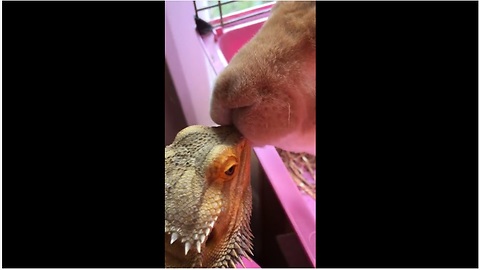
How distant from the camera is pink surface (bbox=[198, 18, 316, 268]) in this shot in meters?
0.66

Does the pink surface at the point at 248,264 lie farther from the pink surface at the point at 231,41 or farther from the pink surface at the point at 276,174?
the pink surface at the point at 231,41

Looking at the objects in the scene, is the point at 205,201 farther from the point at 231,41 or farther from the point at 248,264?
the point at 231,41

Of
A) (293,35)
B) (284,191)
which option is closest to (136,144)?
(293,35)

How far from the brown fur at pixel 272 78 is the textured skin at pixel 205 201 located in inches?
1.1

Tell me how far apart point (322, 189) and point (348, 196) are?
0.02 metres

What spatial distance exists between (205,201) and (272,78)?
149 millimetres

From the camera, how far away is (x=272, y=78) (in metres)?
0.44

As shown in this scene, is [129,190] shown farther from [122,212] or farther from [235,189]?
[235,189]

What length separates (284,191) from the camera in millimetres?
714

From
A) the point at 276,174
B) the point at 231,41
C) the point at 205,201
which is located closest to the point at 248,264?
the point at 205,201

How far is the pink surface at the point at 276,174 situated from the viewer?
26.1 inches

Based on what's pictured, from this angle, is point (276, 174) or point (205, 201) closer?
point (205, 201)

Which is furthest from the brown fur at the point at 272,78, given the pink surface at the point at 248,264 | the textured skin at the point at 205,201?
the pink surface at the point at 248,264

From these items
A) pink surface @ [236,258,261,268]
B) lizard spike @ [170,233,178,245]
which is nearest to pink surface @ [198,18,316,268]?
pink surface @ [236,258,261,268]
